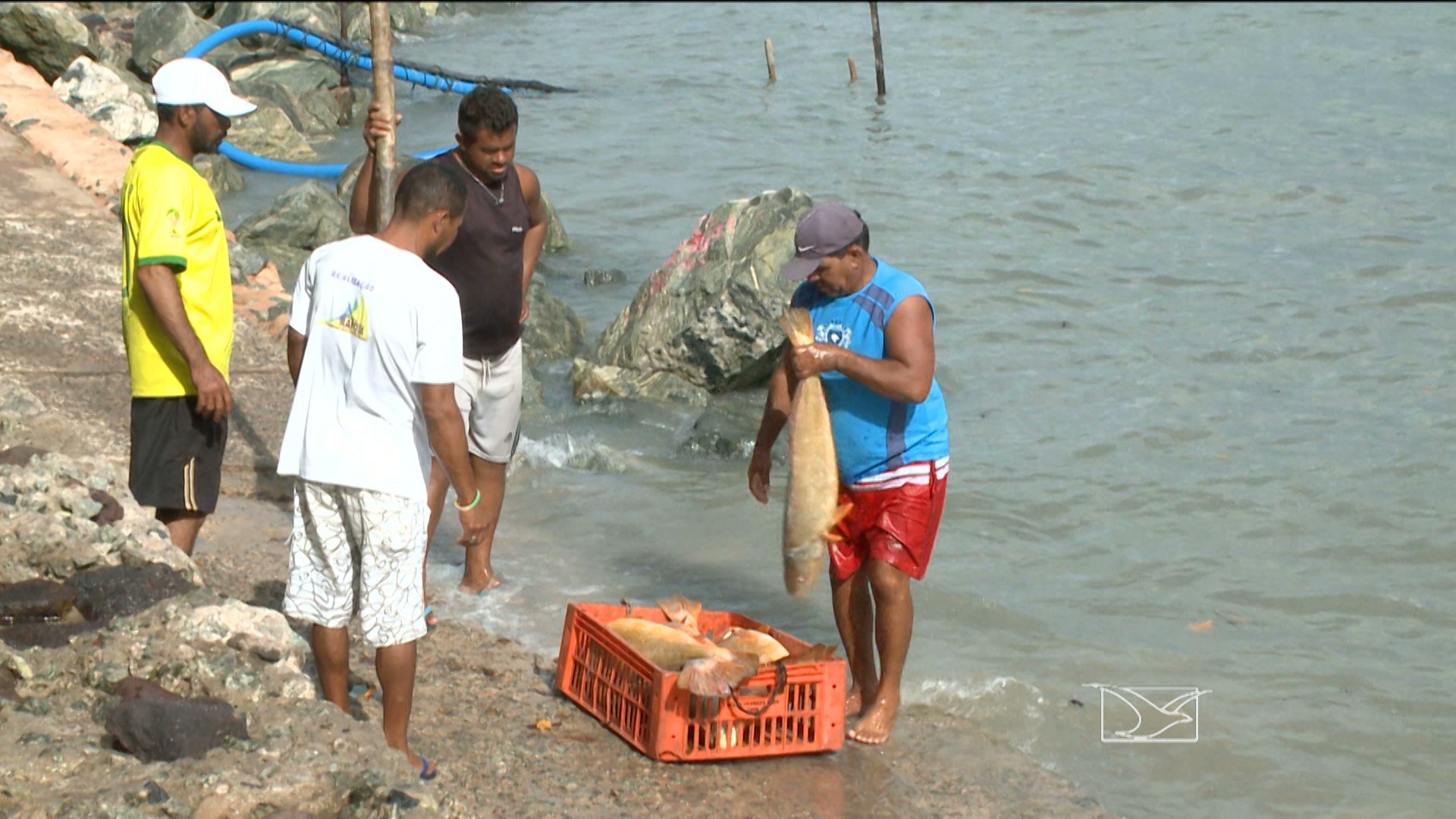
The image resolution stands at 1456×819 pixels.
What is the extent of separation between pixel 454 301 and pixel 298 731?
1148mm

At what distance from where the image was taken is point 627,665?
4.78 meters

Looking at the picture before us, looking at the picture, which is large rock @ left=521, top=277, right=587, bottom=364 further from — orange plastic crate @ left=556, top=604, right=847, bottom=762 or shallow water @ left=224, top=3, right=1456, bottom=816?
orange plastic crate @ left=556, top=604, right=847, bottom=762

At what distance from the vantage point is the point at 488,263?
17.6 feet

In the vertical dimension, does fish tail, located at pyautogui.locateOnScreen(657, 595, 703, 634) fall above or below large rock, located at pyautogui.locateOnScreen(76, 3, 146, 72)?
above

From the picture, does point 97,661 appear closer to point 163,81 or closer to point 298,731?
Result: point 298,731

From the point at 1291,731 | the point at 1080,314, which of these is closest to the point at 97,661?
the point at 1291,731

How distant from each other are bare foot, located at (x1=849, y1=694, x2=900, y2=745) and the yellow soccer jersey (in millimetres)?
2359

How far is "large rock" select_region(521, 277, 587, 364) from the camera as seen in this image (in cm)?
1080

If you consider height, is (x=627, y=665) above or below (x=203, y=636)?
below

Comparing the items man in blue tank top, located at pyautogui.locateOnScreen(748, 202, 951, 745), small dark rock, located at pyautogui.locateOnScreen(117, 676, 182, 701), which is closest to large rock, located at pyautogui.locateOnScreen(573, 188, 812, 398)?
man in blue tank top, located at pyautogui.locateOnScreen(748, 202, 951, 745)

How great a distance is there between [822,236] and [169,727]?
235 centimetres

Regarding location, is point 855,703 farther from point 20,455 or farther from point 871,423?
point 20,455

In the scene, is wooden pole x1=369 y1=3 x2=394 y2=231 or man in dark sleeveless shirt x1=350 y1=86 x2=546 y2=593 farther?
wooden pole x1=369 y1=3 x2=394 y2=231

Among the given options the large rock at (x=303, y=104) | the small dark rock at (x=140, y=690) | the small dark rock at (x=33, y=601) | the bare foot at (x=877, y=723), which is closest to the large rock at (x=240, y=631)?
the small dark rock at (x=140, y=690)
